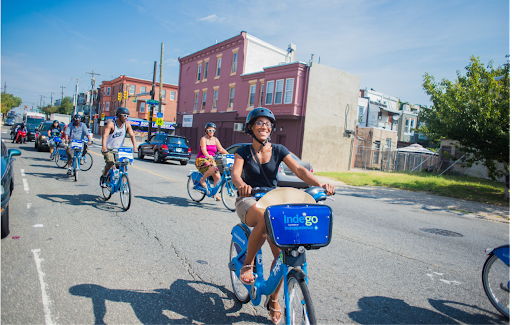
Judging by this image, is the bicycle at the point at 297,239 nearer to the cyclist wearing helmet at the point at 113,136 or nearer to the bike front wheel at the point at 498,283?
the bike front wheel at the point at 498,283

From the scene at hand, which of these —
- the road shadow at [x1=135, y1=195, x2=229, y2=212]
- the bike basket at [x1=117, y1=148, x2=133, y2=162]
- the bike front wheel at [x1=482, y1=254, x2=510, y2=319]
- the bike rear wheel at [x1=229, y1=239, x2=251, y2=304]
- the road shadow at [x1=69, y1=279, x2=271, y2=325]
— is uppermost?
the bike basket at [x1=117, y1=148, x2=133, y2=162]

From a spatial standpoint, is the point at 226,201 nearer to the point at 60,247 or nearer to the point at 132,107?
the point at 60,247

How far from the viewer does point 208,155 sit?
303 inches

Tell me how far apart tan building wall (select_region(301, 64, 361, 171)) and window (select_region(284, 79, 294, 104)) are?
52.7 inches

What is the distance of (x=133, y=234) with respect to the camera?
5.14m

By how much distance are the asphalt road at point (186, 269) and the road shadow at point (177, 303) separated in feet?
0.03

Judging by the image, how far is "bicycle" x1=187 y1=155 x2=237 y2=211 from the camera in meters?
7.48

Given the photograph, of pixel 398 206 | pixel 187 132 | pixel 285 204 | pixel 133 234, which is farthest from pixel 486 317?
pixel 187 132

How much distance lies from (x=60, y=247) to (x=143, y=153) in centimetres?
1752

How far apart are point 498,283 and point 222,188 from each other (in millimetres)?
5566

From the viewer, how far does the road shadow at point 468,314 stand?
3.14m

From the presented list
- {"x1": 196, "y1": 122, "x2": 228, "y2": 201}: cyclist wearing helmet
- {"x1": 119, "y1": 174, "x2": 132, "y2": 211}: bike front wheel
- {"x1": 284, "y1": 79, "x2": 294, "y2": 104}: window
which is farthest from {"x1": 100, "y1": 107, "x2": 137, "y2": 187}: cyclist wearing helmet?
{"x1": 284, "y1": 79, "x2": 294, "y2": 104}: window

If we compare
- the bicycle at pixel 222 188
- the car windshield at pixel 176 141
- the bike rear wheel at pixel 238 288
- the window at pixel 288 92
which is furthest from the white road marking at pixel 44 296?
the window at pixel 288 92

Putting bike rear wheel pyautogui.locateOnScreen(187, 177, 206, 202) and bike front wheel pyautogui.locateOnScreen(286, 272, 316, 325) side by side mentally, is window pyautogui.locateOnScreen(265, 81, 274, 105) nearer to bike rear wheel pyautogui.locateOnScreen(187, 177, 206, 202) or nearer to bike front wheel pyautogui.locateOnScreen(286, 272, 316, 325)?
bike rear wheel pyautogui.locateOnScreen(187, 177, 206, 202)
